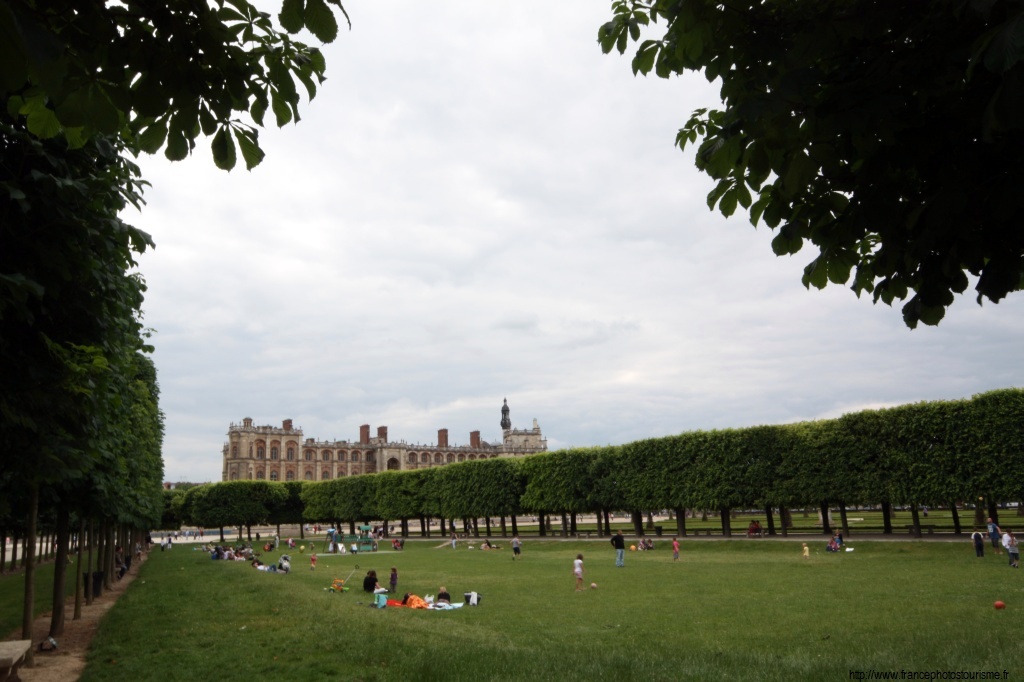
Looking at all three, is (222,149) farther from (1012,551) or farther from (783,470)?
(783,470)

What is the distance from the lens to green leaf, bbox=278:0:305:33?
298cm

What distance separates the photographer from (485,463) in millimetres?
60688

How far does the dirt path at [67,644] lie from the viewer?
1263 centimetres

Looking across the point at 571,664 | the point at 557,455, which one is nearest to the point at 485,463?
the point at 557,455

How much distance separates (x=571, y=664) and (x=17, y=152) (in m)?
9.20

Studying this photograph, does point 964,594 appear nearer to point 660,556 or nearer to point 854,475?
point 660,556

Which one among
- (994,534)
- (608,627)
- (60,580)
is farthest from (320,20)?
(994,534)

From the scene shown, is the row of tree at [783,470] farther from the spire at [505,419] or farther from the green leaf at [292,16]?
the spire at [505,419]

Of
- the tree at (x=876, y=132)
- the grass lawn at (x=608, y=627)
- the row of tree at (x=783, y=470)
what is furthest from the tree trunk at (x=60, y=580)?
the row of tree at (x=783, y=470)

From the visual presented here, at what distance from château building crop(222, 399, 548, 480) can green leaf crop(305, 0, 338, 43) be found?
4746 inches

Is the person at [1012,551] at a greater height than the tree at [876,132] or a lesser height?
lesser

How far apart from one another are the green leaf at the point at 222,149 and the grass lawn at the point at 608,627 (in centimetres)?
824

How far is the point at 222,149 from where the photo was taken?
3.38m

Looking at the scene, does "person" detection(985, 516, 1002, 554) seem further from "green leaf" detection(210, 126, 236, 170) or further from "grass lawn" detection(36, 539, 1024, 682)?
"green leaf" detection(210, 126, 236, 170)
